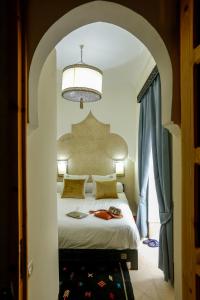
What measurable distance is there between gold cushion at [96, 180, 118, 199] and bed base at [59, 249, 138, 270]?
150cm

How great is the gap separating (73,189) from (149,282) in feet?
7.30

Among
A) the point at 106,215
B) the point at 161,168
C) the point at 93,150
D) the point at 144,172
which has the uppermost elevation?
the point at 93,150

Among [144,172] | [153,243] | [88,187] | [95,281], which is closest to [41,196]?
[95,281]

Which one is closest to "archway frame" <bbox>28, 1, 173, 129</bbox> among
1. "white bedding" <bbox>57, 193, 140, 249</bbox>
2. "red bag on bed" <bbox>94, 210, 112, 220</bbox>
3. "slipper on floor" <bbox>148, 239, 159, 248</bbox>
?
"white bedding" <bbox>57, 193, 140, 249</bbox>

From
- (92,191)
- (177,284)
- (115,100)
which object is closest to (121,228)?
(177,284)

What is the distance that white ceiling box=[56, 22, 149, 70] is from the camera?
278 centimetres

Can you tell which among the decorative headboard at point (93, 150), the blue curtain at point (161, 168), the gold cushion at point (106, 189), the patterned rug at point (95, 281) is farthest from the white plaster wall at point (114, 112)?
the patterned rug at point (95, 281)

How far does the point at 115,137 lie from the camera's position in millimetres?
5094

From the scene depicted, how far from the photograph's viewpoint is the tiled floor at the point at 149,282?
2.42 meters

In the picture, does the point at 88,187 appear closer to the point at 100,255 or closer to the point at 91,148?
the point at 91,148

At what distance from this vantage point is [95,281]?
8.62 feet
